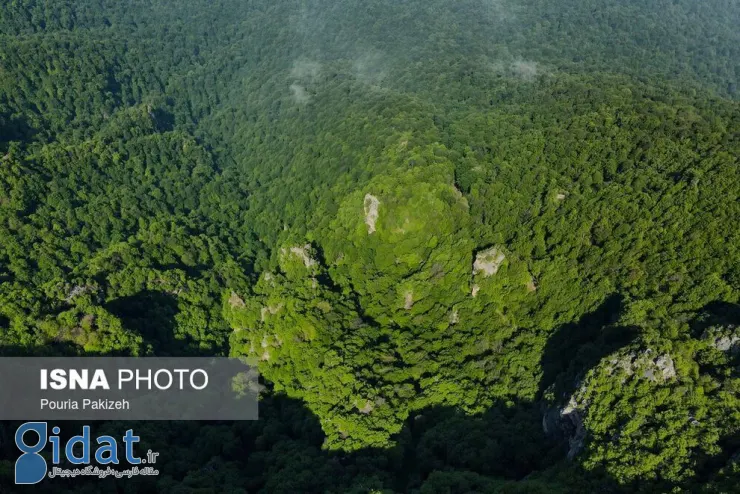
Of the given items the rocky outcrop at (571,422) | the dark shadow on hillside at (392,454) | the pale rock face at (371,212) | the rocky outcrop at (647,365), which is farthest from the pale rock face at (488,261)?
the rocky outcrop at (647,365)

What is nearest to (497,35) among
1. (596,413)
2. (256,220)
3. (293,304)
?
(256,220)

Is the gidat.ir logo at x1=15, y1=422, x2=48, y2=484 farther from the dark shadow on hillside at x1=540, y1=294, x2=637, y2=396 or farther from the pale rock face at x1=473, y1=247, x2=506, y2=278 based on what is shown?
the pale rock face at x1=473, y1=247, x2=506, y2=278

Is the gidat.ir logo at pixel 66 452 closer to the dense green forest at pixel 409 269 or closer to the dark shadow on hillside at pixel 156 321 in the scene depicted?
the dense green forest at pixel 409 269

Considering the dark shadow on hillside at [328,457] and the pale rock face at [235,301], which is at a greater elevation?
the dark shadow on hillside at [328,457]

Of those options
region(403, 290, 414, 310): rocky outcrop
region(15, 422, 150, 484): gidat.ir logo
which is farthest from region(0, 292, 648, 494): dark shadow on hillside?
region(403, 290, 414, 310): rocky outcrop

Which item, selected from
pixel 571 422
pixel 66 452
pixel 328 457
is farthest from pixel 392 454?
pixel 66 452
